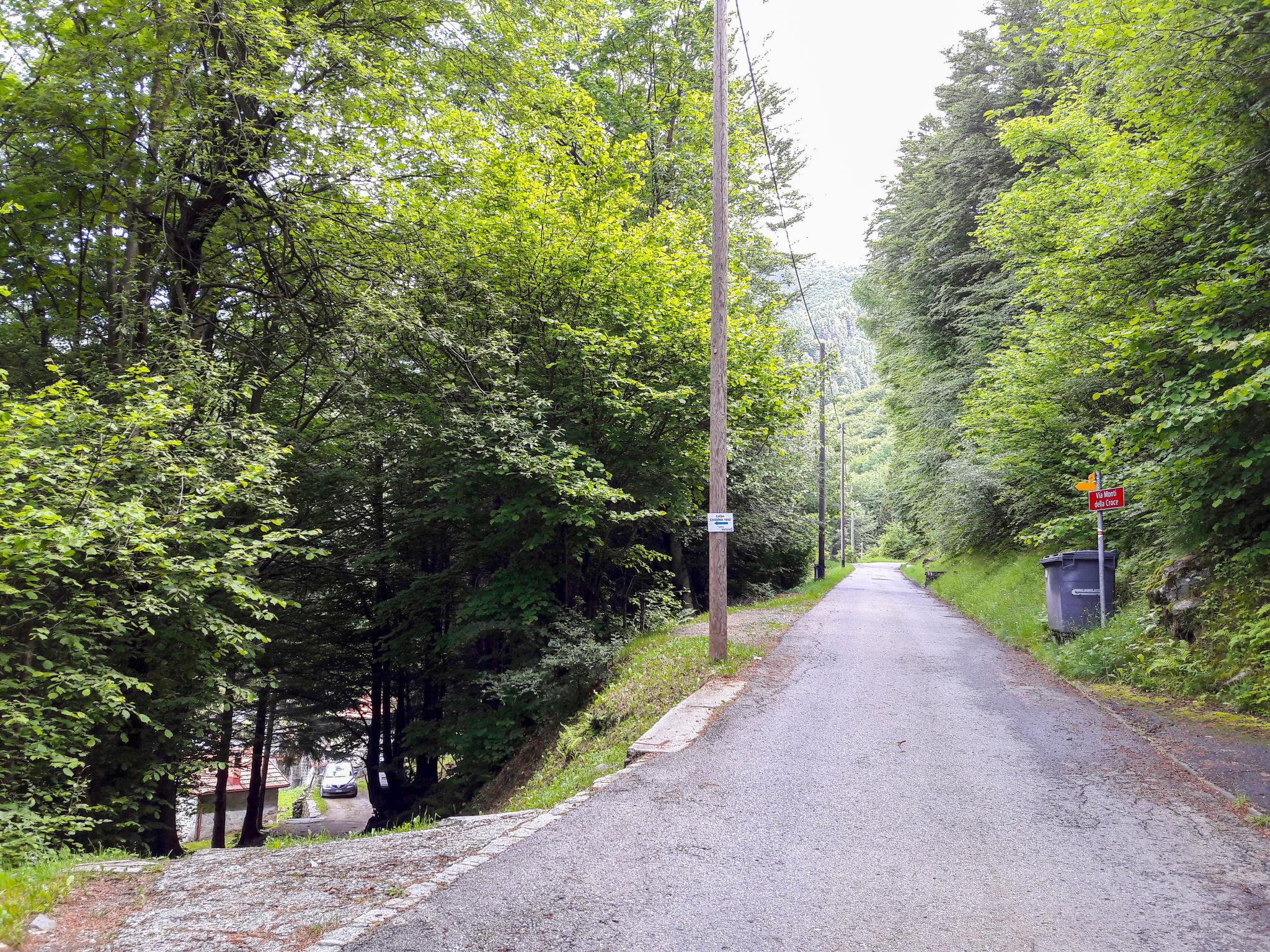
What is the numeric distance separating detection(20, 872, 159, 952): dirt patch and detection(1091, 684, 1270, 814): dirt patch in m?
7.08

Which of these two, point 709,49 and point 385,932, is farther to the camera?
point 709,49

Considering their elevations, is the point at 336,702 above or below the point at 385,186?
below

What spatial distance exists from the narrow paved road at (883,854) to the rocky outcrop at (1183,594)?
2.14 metres

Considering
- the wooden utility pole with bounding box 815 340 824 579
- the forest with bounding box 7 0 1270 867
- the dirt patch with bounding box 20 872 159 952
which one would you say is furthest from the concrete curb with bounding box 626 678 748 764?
the wooden utility pole with bounding box 815 340 824 579

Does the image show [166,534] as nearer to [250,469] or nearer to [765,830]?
[250,469]

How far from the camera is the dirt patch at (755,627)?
12523 millimetres

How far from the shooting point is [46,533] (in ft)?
17.8

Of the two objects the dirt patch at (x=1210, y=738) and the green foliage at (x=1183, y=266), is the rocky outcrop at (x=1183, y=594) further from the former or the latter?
the dirt patch at (x=1210, y=738)

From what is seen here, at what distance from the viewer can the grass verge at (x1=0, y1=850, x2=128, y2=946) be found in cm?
361

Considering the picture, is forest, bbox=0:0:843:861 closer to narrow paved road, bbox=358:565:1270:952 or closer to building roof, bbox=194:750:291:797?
building roof, bbox=194:750:291:797

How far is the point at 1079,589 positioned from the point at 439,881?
10.5 meters

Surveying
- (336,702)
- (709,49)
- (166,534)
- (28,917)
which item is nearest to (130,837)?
(166,534)

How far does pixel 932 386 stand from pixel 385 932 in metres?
25.5

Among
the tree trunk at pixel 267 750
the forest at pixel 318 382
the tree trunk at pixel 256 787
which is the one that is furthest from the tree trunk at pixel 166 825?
the tree trunk at pixel 267 750
